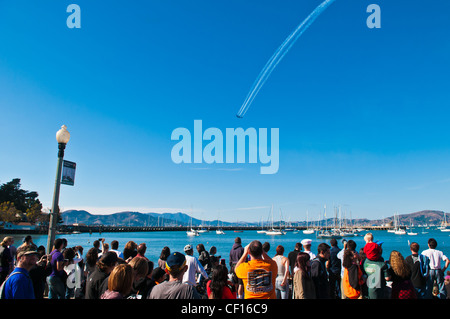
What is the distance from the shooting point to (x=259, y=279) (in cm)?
535

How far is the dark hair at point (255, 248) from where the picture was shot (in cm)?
527

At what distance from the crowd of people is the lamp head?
11.7 ft

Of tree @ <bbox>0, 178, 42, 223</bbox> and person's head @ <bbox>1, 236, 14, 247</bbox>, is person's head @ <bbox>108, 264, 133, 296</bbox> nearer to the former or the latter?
person's head @ <bbox>1, 236, 14, 247</bbox>

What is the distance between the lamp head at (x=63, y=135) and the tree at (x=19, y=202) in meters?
117

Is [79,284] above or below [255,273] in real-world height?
below

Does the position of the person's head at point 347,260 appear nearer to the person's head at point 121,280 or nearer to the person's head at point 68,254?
the person's head at point 121,280

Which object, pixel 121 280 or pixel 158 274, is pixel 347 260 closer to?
pixel 158 274

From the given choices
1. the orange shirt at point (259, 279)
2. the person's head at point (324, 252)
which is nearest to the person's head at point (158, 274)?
the orange shirt at point (259, 279)

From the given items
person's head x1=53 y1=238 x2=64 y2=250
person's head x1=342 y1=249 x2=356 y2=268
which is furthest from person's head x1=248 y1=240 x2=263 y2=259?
person's head x1=53 y1=238 x2=64 y2=250

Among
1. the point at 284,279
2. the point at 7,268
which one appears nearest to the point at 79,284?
the point at 7,268

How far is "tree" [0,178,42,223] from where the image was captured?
111 m

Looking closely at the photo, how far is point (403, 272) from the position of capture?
6066 mm
